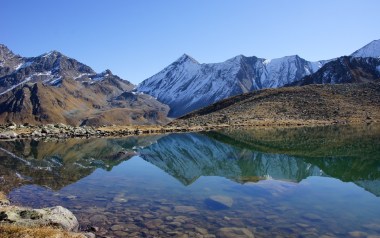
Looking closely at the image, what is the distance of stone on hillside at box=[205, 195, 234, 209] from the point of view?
84.7ft

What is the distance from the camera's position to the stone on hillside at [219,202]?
1017 inches

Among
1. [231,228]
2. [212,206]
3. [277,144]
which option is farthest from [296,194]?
[277,144]

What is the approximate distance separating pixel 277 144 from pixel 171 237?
49.0 meters

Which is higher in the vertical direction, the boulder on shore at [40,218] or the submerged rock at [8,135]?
the submerged rock at [8,135]

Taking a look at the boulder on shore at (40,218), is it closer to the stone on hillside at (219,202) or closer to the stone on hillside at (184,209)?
the stone on hillside at (184,209)

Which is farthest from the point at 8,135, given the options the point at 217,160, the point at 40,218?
the point at 40,218

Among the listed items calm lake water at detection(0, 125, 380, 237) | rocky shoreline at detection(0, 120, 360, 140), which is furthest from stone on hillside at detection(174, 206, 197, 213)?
rocky shoreline at detection(0, 120, 360, 140)

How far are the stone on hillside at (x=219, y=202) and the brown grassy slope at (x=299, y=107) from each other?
87.1 m

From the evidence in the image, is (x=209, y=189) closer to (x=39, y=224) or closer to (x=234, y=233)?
(x=234, y=233)

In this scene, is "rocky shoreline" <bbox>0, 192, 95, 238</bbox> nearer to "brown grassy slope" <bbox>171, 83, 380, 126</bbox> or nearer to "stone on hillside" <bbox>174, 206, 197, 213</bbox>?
"stone on hillside" <bbox>174, 206, 197, 213</bbox>

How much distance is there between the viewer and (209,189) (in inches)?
1256

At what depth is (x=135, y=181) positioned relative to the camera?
1453 inches

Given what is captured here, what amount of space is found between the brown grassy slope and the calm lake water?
62052 millimetres

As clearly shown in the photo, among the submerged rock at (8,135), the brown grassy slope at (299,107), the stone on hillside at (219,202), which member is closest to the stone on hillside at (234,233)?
the stone on hillside at (219,202)
